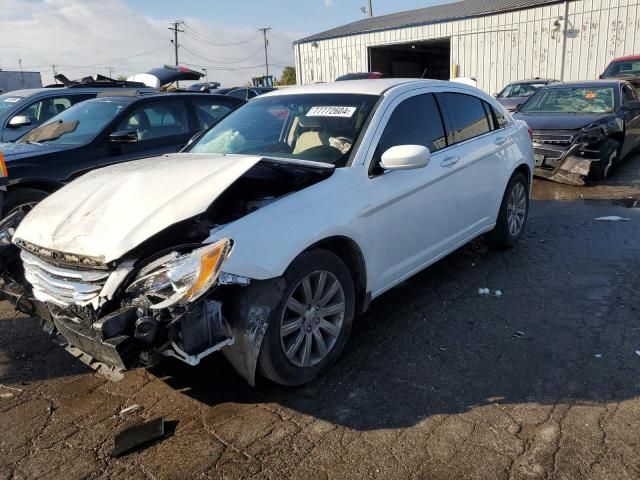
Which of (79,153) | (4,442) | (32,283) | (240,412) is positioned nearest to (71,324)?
(32,283)

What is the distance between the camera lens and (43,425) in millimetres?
2949

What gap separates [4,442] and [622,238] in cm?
604

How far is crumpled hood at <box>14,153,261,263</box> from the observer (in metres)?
2.71

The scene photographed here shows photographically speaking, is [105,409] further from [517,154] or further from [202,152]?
[517,154]

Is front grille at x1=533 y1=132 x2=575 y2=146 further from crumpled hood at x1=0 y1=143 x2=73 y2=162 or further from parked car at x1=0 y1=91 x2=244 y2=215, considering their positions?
crumpled hood at x1=0 y1=143 x2=73 y2=162

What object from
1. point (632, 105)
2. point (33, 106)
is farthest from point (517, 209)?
point (33, 106)

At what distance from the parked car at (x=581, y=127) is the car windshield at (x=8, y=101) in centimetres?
854

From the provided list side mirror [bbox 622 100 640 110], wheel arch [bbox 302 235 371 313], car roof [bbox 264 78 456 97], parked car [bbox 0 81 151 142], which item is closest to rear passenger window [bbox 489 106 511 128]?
car roof [bbox 264 78 456 97]

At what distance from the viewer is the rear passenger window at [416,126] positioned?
3.84 meters

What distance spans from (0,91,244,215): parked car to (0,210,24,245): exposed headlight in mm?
1723

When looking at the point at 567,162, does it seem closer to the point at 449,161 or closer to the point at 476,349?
the point at 449,161

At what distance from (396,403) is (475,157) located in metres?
2.53

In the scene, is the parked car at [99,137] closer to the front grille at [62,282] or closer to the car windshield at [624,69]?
the front grille at [62,282]

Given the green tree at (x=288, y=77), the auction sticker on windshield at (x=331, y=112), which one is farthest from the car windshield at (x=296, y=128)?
the green tree at (x=288, y=77)
